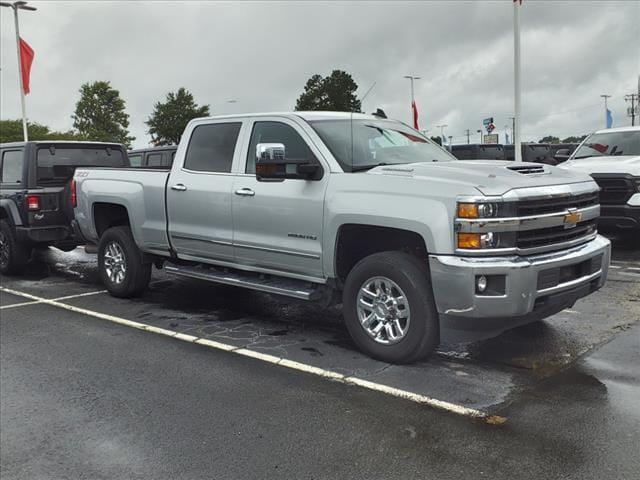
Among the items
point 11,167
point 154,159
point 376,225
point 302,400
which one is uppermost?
point 154,159

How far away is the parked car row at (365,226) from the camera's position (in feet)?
14.1

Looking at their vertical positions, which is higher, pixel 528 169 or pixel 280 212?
pixel 528 169

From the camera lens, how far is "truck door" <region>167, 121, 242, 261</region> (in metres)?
6.03

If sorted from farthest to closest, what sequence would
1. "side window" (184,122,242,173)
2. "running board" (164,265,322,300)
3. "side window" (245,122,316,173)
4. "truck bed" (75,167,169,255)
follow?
"truck bed" (75,167,169,255)
"side window" (184,122,242,173)
"side window" (245,122,316,173)
"running board" (164,265,322,300)

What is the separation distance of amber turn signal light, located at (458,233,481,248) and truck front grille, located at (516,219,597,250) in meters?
0.33

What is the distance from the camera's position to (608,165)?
9.88 m

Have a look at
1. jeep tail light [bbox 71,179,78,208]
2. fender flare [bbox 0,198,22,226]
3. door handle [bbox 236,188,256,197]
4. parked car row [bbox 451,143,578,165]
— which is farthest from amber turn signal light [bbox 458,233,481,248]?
parked car row [bbox 451,143,578,165]

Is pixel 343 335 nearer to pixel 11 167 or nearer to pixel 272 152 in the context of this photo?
pixel 272 152

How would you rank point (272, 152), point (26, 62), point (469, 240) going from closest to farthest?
1. point (469, 240)
2. point (272, 152)
3. point (26, 62)

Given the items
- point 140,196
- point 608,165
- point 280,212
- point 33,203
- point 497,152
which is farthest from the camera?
point 497,152

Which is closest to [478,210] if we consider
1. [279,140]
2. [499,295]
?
[499,295]

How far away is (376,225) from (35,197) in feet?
19.7

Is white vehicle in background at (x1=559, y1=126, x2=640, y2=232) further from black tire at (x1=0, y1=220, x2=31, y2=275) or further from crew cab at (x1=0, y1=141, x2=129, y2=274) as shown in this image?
black tire at (x1=0, y1=220, x2=31, y2=275)

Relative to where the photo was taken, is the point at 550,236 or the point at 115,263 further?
the point at 115,263
